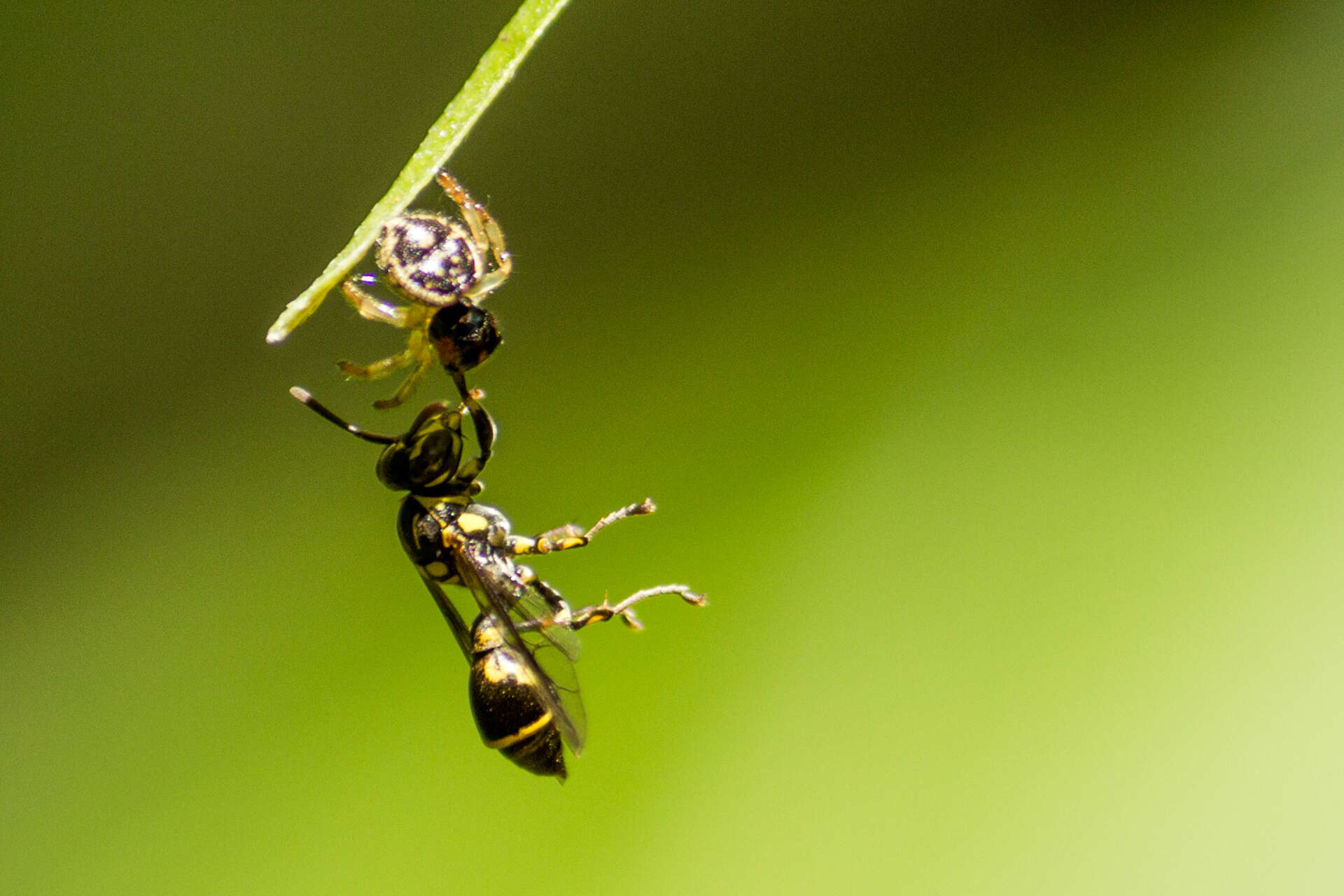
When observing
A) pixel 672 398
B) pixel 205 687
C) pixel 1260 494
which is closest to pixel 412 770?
pixel 205 687

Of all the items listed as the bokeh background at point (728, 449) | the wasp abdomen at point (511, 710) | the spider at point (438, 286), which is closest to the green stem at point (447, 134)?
the spider at point (438, 286)

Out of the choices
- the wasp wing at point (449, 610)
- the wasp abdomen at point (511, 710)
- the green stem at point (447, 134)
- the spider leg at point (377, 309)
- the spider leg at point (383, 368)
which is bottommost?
the wasp abdomen at point (511, 710)

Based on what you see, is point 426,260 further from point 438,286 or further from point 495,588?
point 495,588

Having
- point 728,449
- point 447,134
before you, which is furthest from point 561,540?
point 728,449

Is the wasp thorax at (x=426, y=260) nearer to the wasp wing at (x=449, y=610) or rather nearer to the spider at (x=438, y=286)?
the spider at (x=438, y=286)

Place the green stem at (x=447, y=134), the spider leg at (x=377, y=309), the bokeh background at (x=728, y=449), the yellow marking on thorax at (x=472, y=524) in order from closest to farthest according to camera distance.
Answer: the green stem at (x=447, y=134) → the spider leg at (x=377, y=309) → the yellow marking on thorax at (x=472, y=524) → the bokeh background at (x=728, y=449)

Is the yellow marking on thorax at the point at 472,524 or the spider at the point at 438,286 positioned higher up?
the spider at the point at 438,286

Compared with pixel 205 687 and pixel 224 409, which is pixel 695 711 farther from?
pixel 224 409

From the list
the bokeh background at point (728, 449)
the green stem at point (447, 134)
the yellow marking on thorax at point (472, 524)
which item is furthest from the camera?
the bokeh background at point (728, 449)

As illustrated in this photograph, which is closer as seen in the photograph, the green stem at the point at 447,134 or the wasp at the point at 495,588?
the green stem at the point at 447,134
